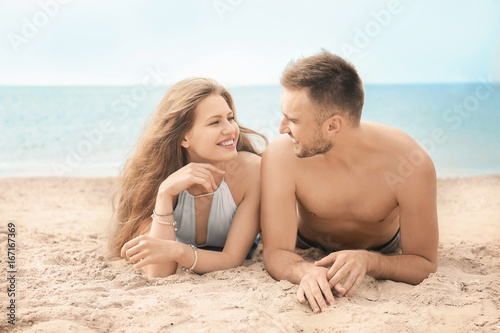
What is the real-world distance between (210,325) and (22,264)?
1.91 meters

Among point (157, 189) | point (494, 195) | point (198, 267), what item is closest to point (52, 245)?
point (157, 189)

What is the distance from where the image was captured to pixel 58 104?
64.4 ft

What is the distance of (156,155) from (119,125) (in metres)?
12.4

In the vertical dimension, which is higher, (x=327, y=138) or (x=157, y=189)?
(x=327, y=138)

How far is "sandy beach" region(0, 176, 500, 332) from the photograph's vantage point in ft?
8.43

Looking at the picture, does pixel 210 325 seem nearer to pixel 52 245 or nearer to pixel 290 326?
pixel 290 326

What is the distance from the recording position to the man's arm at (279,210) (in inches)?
134

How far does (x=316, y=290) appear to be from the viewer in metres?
2.90

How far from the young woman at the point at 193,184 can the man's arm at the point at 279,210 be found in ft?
0.90

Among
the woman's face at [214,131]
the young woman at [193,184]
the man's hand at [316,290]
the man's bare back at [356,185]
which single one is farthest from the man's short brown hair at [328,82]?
the man's hand at [316,290]

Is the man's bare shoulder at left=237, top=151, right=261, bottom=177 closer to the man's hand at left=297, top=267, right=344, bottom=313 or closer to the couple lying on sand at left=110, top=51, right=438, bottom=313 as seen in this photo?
the couple lying on sand at left=110, top=51, right=438, bottom=313

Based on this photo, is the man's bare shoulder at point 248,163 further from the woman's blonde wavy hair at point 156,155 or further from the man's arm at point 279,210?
the man's arm at point 279,210

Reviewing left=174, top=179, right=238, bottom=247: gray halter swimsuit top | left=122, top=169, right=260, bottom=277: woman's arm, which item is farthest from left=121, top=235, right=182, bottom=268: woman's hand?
left=174, top=179, right=238, bottom=247: gray halter swimsuit top

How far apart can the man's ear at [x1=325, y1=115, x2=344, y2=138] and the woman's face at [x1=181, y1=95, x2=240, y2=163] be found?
77 cm
